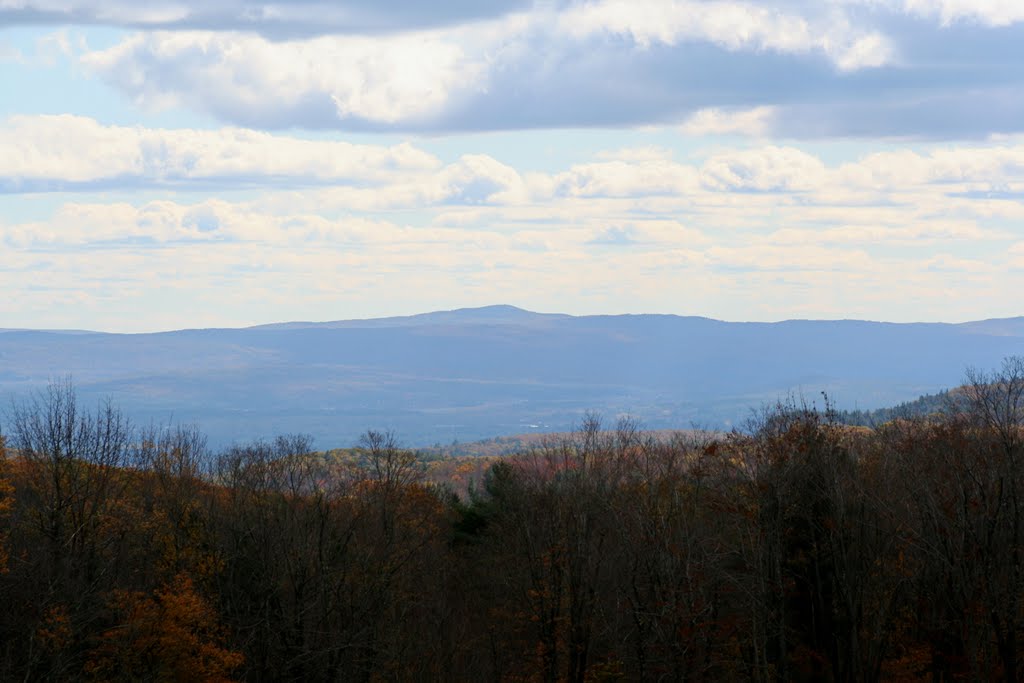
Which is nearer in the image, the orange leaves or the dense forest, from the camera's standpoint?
the orange leaves

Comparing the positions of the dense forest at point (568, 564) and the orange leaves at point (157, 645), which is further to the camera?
the dense forest at point (568, 564)

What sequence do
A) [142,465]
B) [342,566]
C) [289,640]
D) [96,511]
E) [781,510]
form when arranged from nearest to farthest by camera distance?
[781,510] → [96,511] → [289,640] → [342,566] → [142,465]

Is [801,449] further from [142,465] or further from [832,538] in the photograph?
[142,465]

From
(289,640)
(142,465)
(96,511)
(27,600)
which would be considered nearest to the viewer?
(27,600)

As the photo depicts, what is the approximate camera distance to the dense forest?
43.0 meters

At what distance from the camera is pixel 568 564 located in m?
53.8

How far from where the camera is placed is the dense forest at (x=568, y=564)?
4300 centimetres

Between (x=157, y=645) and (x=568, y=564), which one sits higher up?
(x=568, y=564)

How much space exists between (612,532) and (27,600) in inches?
1064

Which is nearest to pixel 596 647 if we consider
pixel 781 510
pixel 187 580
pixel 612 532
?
pixel 612 532

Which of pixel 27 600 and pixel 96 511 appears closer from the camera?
pixel 27 600

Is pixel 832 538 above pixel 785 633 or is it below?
above

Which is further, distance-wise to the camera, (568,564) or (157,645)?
(568,564)

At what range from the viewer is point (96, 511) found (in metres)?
48.7
